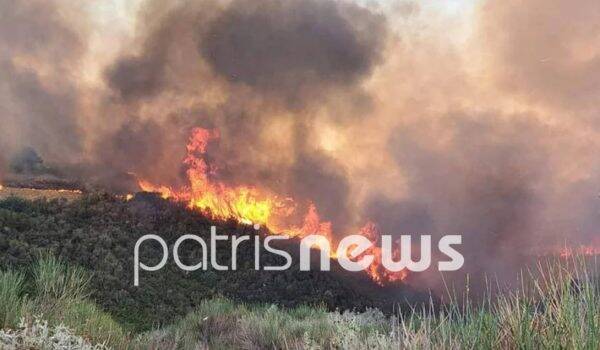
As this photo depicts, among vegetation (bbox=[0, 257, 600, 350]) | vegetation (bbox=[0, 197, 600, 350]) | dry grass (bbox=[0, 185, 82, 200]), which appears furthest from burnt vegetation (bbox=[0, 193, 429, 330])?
vegetation (bbox=[0, 257, 600, 350])

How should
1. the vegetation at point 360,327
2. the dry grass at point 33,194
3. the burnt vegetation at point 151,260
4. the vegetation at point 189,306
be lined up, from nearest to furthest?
the vegetation at point 360,327 → the vegetation at point 189,306 → the burnt vegetation at point 151,260 → the dry grass at point 33,194

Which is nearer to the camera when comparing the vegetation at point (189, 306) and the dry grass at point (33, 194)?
the vegetation at point (189, 306)

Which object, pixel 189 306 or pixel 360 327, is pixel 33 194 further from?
pixel 360 327

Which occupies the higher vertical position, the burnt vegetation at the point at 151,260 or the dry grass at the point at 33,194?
the dry grass at the point at 33,194

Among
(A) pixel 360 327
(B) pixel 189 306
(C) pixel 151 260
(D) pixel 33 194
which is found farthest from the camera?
(D) pixel 33 194

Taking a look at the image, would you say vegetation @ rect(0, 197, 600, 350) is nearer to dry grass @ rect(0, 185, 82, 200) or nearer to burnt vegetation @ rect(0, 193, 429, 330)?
burnt vegetation @ rect(0, 193, 429, 330)

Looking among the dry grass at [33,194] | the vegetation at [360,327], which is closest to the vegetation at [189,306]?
the vegetation at [360,327]

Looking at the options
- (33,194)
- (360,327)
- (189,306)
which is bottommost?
(189,306)

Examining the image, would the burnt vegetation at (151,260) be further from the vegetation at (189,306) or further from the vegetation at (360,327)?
the vegetation at (360,327)

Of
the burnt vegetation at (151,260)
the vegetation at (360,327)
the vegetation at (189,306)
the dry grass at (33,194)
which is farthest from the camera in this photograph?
the dry grass at (33,194)

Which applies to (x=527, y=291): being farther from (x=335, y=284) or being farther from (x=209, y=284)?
(x=335, y=284)

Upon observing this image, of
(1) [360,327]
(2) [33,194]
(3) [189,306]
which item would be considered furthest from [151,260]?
(1) [360,327]

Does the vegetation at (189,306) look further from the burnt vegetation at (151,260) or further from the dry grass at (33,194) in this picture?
the dry grass at (33,194)

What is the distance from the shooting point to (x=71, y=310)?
849 centimetres
